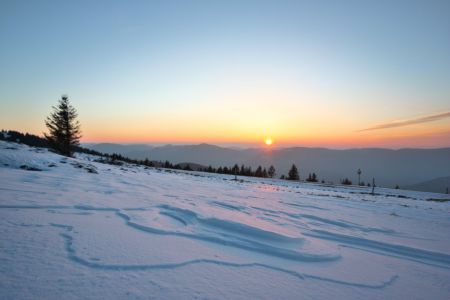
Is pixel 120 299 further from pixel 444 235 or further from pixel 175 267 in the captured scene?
pixel 444 235

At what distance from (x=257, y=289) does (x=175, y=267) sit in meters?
0.84

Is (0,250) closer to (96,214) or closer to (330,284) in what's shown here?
(96,214)

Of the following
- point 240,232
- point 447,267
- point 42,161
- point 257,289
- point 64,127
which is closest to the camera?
point 257,289

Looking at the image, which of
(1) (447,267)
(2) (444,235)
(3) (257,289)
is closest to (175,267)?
(3) (257,289)

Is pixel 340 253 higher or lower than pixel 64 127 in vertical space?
lower

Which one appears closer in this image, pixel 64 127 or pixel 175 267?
pixel 175 267

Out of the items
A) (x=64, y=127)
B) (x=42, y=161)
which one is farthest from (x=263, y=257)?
(x=64, y=127)

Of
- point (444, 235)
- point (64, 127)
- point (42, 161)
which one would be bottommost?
point (444, 235)

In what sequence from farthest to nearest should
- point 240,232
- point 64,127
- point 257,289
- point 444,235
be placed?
point 64,127 → point 444,235 → point 240,232 → point 257,289

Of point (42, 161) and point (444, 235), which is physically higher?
point (42, 161)

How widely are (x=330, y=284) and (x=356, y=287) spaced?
0.28 metres

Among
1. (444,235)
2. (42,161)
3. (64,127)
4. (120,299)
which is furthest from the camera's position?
(64,127)

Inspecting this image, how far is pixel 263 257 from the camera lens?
10.4 ft

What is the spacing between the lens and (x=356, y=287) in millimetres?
2576
